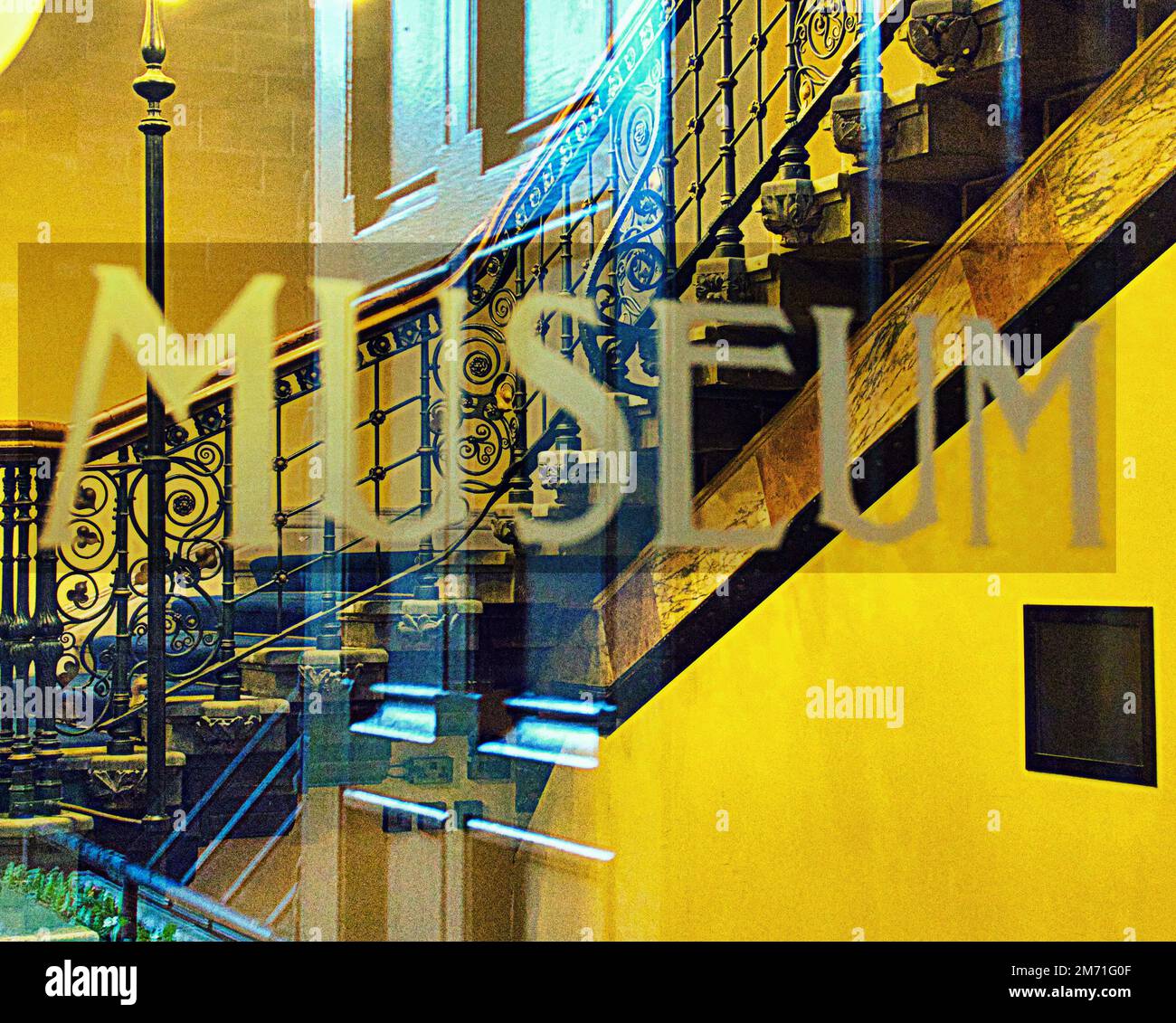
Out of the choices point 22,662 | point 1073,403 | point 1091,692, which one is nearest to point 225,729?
point 22,662

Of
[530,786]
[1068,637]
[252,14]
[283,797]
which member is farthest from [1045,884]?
[252,14]

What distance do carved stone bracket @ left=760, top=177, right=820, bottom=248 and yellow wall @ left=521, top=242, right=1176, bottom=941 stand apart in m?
0.72

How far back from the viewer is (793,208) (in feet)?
12.0

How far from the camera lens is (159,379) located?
390cm

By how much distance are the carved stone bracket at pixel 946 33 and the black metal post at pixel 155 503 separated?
2014mm

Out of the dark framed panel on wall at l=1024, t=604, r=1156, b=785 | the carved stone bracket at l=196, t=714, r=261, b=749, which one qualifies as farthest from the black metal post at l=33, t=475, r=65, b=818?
the dark framed panel on wall at l=1024, t=604, r=1156, b=785

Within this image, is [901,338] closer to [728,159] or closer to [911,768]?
[728,159]

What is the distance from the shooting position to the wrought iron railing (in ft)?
12.0

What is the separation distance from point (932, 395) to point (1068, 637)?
0.73m

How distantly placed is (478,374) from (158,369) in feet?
3.38

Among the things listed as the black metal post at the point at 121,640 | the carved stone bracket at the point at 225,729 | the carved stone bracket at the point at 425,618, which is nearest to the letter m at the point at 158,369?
the black metal post at the point at 121,640

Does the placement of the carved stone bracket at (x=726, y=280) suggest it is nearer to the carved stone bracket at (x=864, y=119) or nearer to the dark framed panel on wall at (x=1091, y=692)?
the carved stone bracket at (x=864, y=119)

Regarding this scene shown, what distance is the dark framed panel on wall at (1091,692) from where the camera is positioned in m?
3.29

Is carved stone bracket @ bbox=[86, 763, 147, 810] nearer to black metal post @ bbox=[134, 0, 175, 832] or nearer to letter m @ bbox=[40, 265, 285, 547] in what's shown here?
black metal post @ bbox=[134, 0, 175, 832]
